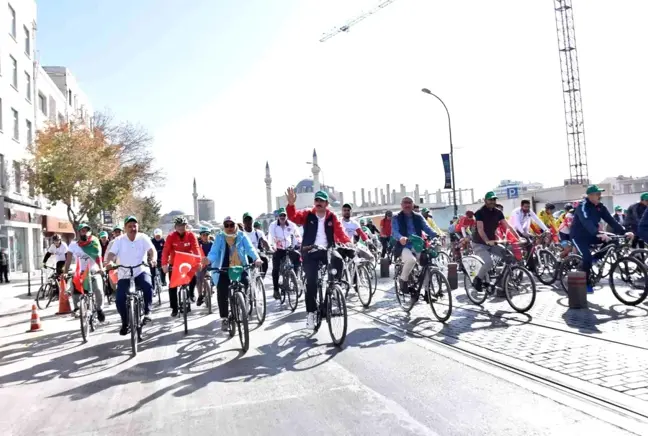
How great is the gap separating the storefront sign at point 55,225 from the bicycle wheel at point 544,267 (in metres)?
30.5

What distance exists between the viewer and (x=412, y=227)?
30.7 ft

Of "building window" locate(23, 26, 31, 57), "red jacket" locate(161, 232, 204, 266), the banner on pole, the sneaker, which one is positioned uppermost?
"building window" locate(23, 26, 31, 57)

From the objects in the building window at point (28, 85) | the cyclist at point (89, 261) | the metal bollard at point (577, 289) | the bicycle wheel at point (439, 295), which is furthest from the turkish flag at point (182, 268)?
the building window at point (28, 85)

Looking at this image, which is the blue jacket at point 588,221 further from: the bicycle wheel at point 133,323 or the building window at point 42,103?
the building window at point 42,103

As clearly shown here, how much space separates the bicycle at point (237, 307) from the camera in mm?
7137

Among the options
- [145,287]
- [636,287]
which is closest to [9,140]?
[145,287]

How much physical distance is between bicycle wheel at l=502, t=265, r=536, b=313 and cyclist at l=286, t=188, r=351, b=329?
266 cm

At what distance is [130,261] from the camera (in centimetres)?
812

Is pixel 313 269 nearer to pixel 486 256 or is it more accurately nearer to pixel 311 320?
pixel 311 320

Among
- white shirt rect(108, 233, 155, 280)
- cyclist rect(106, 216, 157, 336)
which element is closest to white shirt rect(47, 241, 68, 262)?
cyclist rect(106, 216, 157, 336)

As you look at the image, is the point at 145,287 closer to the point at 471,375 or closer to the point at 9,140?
the point at 471,375

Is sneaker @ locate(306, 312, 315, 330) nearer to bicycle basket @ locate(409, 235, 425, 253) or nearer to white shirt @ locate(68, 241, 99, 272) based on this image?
bicycle basket @ locate(409, 235, 425, 253)

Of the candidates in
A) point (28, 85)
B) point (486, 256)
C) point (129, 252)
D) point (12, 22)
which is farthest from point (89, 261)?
point (28, 85)

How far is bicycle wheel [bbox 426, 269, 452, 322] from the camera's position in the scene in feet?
26.7
